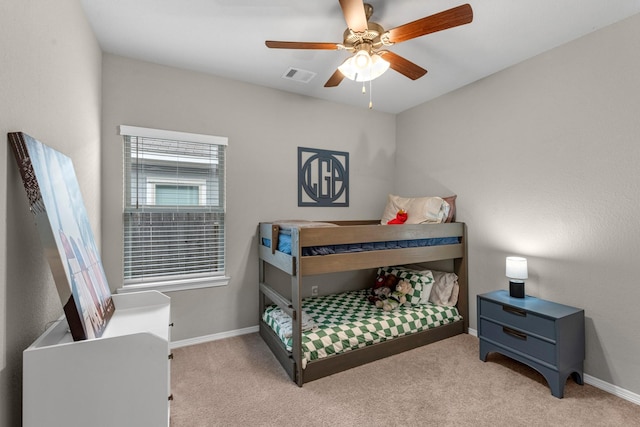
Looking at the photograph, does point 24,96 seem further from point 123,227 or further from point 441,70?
point 441,70

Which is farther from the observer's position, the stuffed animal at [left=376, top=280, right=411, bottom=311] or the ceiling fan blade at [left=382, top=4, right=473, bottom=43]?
the stuffed animal at [left=376, top=280, right=411, bottom=311]

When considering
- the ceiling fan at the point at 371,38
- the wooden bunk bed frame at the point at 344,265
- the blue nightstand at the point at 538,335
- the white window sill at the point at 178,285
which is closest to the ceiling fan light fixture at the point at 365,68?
the ceiling fan at the point at 371,38

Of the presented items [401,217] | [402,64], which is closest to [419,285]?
[401,217]

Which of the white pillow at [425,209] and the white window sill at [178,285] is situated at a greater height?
the white pillow at [425,209]

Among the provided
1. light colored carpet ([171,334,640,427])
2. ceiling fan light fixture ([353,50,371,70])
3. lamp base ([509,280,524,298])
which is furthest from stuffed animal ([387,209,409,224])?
ceiling fan light fixture ([353,50,371,70])

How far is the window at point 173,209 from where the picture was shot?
2.48 m

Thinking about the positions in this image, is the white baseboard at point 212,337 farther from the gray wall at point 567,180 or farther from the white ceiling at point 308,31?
the white ceiling at point 308,31

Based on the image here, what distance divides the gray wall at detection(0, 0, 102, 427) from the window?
2.95ft

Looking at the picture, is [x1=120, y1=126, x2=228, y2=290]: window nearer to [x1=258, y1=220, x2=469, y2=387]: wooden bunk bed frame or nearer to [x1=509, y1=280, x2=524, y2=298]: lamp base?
[x1=258, y1=220, x2=469, y2=387]: wooden bunk bed frame

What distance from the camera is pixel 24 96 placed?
1.05 metres

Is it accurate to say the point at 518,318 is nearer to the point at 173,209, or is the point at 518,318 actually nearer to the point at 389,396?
the point at 389,396

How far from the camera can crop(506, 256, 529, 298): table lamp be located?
7.62 ft

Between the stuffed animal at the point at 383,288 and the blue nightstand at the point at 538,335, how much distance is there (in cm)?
92

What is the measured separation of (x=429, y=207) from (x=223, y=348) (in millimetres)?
2406
